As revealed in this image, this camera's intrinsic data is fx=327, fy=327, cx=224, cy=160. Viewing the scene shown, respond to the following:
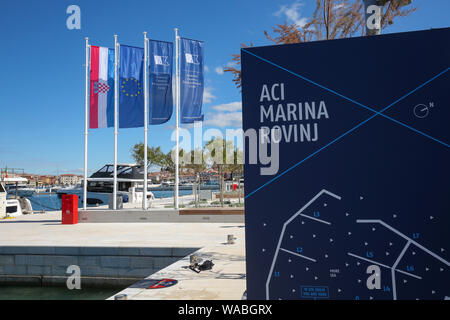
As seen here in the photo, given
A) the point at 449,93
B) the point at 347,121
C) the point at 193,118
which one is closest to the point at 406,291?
the point at 347,121

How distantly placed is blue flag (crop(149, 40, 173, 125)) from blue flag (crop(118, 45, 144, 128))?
0.72 metres

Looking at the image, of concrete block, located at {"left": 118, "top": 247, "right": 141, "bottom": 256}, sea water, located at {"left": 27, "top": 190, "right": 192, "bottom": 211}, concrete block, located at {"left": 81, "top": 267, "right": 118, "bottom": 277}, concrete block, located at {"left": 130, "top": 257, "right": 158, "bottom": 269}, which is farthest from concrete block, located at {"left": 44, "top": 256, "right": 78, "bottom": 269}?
sea water, located at {"left": 27, "top": 190, "right": 192, "bottom": 211}

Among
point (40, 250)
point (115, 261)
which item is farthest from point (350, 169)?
point (40, 250)

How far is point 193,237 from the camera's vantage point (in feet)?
35.8

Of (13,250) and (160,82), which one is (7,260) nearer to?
(13,250)

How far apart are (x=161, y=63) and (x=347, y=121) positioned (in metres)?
16.0

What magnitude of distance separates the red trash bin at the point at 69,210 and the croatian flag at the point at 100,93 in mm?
3826

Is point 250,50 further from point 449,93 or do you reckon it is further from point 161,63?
point 161,63

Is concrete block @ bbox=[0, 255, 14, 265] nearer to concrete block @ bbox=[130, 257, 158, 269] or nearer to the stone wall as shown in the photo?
the stone wall

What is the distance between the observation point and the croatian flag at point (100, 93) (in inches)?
677

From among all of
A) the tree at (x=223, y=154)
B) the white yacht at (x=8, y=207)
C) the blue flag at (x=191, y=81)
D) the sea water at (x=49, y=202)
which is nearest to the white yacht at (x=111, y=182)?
the sea water at (x=49, y=202)

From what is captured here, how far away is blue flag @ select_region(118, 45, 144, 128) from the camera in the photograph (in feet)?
56.2

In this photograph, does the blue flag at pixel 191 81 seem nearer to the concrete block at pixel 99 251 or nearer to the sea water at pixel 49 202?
the concrete block at pixel 99 251

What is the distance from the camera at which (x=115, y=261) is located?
8992mm
